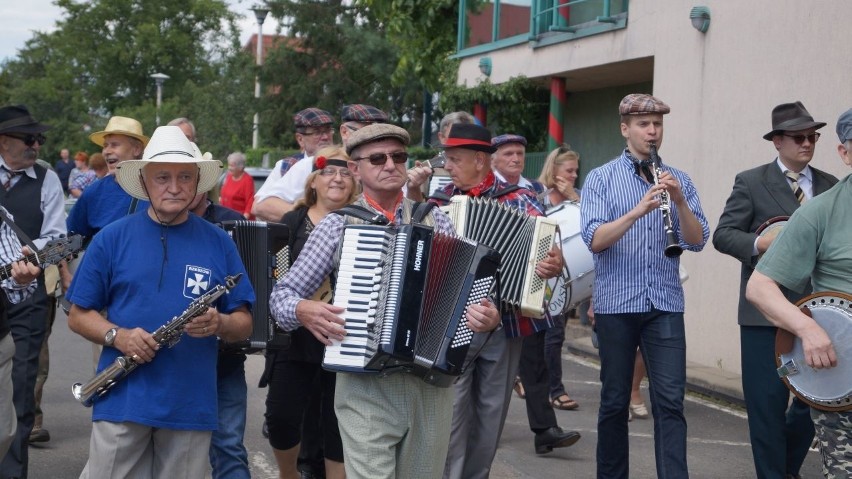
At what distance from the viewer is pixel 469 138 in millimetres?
6699

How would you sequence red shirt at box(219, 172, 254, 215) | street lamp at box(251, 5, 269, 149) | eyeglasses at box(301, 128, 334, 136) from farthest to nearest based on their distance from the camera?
street lamp at box(251, 5, 269, 149) → red shirt at box(219, 172, 254, 215) → eyeglasses at box(301, 128, 334, 136)

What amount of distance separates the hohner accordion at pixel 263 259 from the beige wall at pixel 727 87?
5.90 meters

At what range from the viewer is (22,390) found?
23.9ft

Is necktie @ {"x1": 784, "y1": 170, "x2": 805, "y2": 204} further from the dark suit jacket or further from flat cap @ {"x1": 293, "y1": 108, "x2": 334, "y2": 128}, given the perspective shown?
flat cap @ {"x1": 293, "y1": 108, "x2": 334, "y2": 128}

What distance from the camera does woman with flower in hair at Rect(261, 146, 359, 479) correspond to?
6.51 metres

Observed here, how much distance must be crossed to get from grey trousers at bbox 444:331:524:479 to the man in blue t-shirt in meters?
1.95

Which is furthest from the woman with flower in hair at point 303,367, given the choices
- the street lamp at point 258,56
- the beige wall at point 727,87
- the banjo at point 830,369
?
the street lamp at point 258,56

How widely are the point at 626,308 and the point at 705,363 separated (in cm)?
604

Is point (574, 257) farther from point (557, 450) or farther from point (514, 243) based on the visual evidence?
point (514, 243)

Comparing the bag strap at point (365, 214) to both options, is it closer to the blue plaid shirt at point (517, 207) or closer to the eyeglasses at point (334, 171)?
the blue plaid shirt at point (517, 207)

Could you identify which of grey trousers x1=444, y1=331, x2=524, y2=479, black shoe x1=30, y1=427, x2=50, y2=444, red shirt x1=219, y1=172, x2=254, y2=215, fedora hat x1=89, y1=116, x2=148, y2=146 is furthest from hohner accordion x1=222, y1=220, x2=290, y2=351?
red shirt x1=219, y1=172, x2=254, y2=215

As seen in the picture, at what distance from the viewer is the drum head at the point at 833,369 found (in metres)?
4.61

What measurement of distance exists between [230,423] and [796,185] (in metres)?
3.54

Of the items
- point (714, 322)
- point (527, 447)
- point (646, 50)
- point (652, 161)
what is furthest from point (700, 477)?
point (646, 50)
